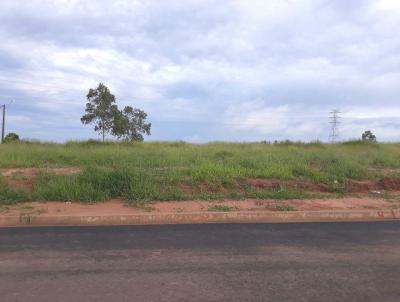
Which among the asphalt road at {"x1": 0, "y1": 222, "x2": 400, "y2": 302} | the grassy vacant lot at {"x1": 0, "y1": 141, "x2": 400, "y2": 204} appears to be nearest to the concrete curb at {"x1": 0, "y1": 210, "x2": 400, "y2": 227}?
the asphalt road at {"x1": 0, "y1": 222, "x2": 400, "y2": 302}

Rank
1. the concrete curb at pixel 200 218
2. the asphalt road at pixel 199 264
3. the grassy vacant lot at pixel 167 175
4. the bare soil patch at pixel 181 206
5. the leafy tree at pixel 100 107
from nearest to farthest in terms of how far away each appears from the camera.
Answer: the asphalt road at pixel 199 264 → the concrete curb at pixel 200 218 → the bare soil patch at pixel 181 206 → the grassy vacant lot at pixel 167 175 → the leafy tree at pixel 100 107

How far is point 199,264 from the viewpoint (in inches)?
267

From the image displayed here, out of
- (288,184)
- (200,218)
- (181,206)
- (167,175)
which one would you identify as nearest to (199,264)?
(200,218)

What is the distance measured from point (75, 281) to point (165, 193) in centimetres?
719

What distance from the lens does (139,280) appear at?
236 inches

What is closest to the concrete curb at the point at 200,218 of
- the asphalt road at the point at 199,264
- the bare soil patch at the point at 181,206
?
the bare soil patch at the point at 181,206

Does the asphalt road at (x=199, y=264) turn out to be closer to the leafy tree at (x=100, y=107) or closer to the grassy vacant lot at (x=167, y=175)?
the grassy vacant lot at (x=167, y=175)

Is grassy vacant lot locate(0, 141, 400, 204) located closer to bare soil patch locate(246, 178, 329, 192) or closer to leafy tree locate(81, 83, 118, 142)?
bare soil patch locate(246, 178, 329, 192)

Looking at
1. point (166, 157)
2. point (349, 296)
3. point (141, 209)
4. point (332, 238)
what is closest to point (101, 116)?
point (166, 157)

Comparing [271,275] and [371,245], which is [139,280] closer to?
[271,275]

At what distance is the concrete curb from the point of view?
404 inches

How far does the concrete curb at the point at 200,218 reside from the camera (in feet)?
33.7

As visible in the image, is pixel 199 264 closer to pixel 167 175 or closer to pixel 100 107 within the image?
pixel 167 175

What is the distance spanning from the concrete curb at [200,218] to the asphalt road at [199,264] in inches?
27.8
